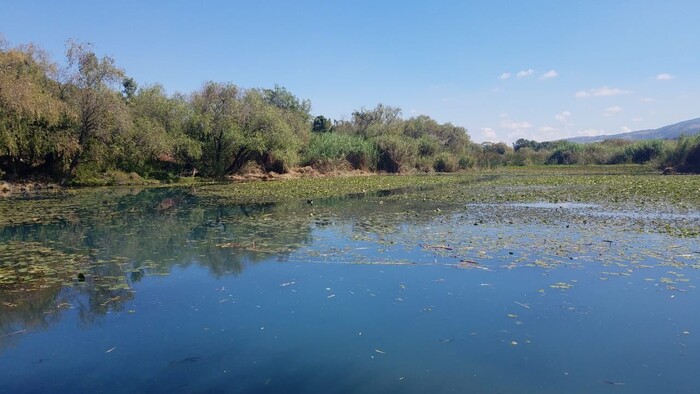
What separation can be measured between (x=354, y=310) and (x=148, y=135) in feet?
94.8

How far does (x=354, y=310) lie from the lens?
718 cm

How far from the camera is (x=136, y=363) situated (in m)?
A: 5.49

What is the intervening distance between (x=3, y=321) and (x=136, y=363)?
2.82m

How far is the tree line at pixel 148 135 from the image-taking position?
2670 cm

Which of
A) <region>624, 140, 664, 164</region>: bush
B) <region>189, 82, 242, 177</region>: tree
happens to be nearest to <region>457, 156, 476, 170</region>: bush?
<region>624, 140, 664, 164</region>: bush

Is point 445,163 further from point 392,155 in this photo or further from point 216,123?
point 216,123

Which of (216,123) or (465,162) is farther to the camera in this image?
(465,162)

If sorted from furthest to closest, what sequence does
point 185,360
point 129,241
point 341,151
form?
point 341,151, point 129,241, point 185,360

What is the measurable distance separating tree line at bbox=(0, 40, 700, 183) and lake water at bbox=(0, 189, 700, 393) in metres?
15.5

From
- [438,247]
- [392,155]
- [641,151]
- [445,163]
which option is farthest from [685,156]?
[438,247]

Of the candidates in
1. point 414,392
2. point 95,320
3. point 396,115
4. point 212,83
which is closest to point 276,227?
point 95,320

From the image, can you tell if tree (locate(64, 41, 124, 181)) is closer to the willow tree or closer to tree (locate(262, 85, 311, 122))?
the willow tree

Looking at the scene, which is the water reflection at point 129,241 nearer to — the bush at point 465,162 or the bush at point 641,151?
the bush at point 465,162

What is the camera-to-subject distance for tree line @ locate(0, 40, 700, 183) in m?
26.7
